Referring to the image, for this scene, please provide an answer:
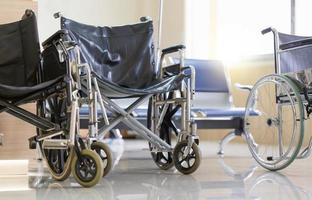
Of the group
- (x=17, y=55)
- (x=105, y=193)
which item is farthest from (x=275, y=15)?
(x=105, y=193)

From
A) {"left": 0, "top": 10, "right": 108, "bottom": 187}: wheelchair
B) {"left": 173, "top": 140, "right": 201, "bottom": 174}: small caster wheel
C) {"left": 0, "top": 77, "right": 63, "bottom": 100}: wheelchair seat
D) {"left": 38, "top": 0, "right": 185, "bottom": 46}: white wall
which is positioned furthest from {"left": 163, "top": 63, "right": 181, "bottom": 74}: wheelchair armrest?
{"left": 38, "top": 0, "right": 185, "bottom": 46}: white wall

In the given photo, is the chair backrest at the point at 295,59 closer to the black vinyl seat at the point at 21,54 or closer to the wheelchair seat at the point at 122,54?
the wheelchair seat at the point at 122,54

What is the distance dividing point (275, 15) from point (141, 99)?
9.43 ft

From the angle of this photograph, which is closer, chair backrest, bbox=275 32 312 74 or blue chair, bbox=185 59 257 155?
chair backrest, bbox=275 32 312 74

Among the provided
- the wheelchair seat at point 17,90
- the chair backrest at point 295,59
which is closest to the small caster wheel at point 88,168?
the wheelchair seat at point 17,90

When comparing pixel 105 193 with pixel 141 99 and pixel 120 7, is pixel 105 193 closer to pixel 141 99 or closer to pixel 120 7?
pixel 141 99

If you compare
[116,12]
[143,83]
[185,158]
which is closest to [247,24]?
[116,12]

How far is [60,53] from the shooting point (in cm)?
218

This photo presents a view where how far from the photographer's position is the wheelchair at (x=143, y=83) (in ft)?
7.86

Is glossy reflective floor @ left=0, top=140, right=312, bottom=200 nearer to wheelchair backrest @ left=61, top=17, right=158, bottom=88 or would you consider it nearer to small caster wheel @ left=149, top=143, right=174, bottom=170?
small caster wheel @ left=149, top=143, right=174, bottom=170

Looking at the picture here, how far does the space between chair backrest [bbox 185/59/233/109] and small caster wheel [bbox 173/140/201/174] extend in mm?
1259

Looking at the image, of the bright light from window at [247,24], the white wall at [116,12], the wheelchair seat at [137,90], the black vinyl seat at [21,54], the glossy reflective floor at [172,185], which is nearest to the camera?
the glossy reflective floor at [172,185]

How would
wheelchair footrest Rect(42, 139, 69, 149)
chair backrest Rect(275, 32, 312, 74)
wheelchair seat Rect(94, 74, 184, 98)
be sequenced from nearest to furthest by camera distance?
wheelchair footrest Rect(42, 139, 69, 149)
wheelchair seat Rect(94, 74, 184, 98)
chair backrest Rect(275, 32, 312, 74)

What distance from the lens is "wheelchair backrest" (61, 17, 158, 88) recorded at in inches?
101
